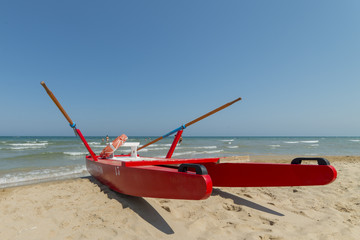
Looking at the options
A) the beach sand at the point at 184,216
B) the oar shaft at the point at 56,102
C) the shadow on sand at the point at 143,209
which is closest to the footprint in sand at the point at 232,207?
the beach sand at the point at 184,216

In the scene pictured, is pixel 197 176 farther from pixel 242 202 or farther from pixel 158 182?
pixel 242 202

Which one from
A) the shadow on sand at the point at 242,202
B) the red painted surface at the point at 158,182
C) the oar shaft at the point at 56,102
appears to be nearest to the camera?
the red painted surface at the point at 158,182

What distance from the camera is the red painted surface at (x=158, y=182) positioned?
2.41m

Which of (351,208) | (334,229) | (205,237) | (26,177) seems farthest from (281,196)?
(26,177)

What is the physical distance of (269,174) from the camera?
3.59 meters

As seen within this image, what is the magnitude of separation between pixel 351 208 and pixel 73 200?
4.89m

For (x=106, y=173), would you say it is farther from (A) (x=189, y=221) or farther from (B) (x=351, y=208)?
(B) (x=351, y=208)

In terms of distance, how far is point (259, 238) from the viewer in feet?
7.97

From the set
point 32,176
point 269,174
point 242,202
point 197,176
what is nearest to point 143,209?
point 197,176

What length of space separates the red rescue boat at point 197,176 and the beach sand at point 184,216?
1.11ft

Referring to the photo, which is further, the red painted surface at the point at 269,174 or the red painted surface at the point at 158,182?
the red painted surface at the point at 269,174

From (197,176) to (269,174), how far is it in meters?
1.81

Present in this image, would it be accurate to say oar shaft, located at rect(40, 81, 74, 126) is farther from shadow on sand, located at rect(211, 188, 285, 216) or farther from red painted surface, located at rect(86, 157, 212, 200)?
shadow on sand, located at rect(211, 188, 285, 216)

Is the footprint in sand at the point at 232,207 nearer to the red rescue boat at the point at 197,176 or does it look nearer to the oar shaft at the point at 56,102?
the red rescue boat at the point at 197,176
